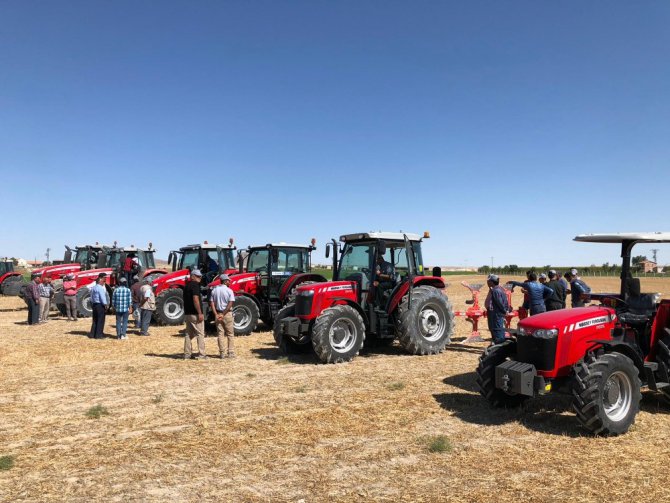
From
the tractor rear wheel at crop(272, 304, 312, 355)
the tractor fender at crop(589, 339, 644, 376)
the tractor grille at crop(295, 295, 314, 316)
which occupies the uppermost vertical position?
the tractor grille at crop(295, 295, 314, 316)

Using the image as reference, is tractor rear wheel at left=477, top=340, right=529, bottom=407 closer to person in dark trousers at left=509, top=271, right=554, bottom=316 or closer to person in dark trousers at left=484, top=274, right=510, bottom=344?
person in dark trousers at left=484, top=274, right=510, bottom=344

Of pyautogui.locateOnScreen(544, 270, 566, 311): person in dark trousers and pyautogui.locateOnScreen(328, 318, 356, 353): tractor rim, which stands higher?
pyautogui.locateOnScreen(544, 270, 566, 311): person in dark trousers

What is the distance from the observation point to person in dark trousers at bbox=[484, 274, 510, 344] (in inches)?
364

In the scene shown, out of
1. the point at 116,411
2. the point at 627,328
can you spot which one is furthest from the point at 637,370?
the point at 116,411

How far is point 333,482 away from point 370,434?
4.03 ft

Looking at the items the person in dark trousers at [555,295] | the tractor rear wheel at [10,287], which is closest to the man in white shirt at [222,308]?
the person in dark trousers at [555,295]

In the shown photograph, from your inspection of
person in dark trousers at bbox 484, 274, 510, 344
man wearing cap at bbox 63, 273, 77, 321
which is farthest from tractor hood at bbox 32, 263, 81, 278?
person in dark trousers at bbox 484, 274, 510, 344

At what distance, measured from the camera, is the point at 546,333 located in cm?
542

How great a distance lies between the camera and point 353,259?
9883 millimetres

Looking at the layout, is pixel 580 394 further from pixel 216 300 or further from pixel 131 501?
pixel 216 300

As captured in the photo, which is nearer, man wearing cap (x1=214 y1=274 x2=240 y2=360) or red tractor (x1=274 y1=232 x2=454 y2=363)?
red tractor (x1=274 y1=232 x2=454 y2=363)

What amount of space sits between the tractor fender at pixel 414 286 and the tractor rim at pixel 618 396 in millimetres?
4523

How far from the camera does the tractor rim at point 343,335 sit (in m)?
8.94

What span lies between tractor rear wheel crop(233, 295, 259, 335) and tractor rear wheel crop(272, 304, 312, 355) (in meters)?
2.63
